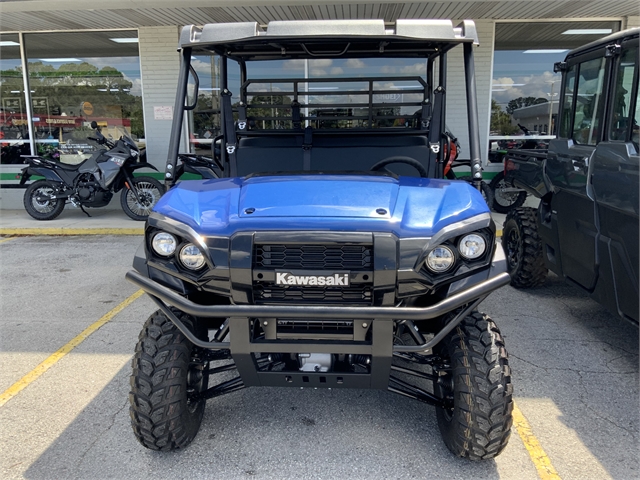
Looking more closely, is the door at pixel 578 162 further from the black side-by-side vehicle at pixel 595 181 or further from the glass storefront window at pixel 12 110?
the glass storefront window at pixel 12 110

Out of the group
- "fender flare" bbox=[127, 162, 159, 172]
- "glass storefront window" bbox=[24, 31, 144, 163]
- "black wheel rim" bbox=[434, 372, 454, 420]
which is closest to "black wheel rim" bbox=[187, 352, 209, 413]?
"black wheel rim" bbox=[434, 372, 454, 420]

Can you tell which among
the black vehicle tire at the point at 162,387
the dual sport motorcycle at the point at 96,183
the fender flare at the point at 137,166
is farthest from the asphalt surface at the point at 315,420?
the fender flare at the point at 137,166

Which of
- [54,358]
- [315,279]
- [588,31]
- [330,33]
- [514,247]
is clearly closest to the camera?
[315,279]

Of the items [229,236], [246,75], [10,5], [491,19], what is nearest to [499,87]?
[491,19]

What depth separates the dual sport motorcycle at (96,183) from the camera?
27.1ft

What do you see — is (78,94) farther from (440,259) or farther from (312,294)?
(440,259)

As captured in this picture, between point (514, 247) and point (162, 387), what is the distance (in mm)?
3857

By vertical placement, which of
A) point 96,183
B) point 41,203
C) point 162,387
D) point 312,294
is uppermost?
point 312,294

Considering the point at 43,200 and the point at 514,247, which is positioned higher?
the point at 514,247

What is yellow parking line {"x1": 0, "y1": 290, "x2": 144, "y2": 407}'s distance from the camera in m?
3.29

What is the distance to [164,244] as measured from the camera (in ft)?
7.90

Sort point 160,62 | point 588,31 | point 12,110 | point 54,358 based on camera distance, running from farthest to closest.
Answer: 1. point 12,110
2. point 588,31
3. point 160,62
4. point 54,358

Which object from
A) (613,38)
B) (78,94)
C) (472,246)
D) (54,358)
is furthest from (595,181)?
(78,94)

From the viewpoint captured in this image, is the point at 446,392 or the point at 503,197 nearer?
the point at 446,392
